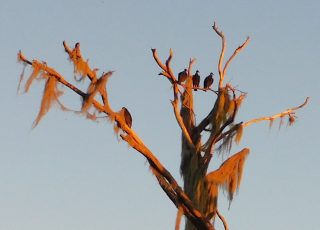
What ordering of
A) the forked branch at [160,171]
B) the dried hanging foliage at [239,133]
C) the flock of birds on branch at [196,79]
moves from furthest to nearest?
the flock of birds on branch at [196,79] → the dried hanging foliage at [239,133] → the forked branch at [160,171]

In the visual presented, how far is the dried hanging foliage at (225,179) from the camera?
1034cm

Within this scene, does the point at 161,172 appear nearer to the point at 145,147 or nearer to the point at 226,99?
the point at 145,147

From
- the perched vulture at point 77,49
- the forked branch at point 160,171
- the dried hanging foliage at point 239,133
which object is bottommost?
the forked branch at point 160,171

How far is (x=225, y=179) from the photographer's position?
1041cm

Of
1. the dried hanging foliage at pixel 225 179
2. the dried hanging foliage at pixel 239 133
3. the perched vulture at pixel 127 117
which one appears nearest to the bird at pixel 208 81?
the dried hanging foliage at pixel 239 133

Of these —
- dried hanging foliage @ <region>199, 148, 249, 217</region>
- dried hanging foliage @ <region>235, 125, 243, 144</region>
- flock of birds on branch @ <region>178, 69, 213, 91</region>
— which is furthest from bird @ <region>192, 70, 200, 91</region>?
dried hanging foliage @ <region>199, 148, 249, 217</region>

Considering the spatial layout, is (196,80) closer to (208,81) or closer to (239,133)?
(208,81)

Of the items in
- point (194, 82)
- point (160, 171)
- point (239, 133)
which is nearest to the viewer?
point (160, 171)

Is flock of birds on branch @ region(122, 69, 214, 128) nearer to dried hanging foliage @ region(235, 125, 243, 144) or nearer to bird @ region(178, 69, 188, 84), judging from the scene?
bird @ region(178, 69, 188, 84)

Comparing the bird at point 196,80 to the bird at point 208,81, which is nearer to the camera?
the bird at point 196,80

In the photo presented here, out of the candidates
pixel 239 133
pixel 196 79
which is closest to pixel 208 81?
pixel 196 79

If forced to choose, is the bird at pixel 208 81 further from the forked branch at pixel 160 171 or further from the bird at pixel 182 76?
the forked branch at pixel 160 171

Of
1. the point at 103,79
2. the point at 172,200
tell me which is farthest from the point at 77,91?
the point at 172,200

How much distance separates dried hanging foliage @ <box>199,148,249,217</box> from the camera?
33.9 ft
